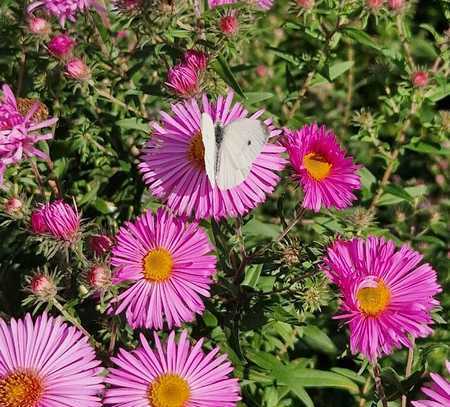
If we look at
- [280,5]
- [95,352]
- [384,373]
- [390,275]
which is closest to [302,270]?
[390,275]

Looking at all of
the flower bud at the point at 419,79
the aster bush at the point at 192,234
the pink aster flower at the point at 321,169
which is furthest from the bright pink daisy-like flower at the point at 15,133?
the flower bud at the point at 419,79

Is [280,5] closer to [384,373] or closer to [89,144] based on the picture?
[89,144]

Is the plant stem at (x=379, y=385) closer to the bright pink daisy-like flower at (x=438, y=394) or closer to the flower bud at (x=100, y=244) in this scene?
the bright pink daisy-like flower at (x=438, y=394)

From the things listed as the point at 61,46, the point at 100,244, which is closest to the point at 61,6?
the point at 61,46

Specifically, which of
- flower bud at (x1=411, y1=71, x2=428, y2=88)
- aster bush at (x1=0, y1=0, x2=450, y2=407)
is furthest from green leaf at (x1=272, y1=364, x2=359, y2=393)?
flower bud at (x1=411, y1=71, x2=428, y2=88)

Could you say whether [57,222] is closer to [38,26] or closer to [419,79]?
[38,26]

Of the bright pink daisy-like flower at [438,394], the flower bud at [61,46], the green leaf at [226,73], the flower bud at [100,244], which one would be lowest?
the bright pink daisy-like flower at [438,394]
